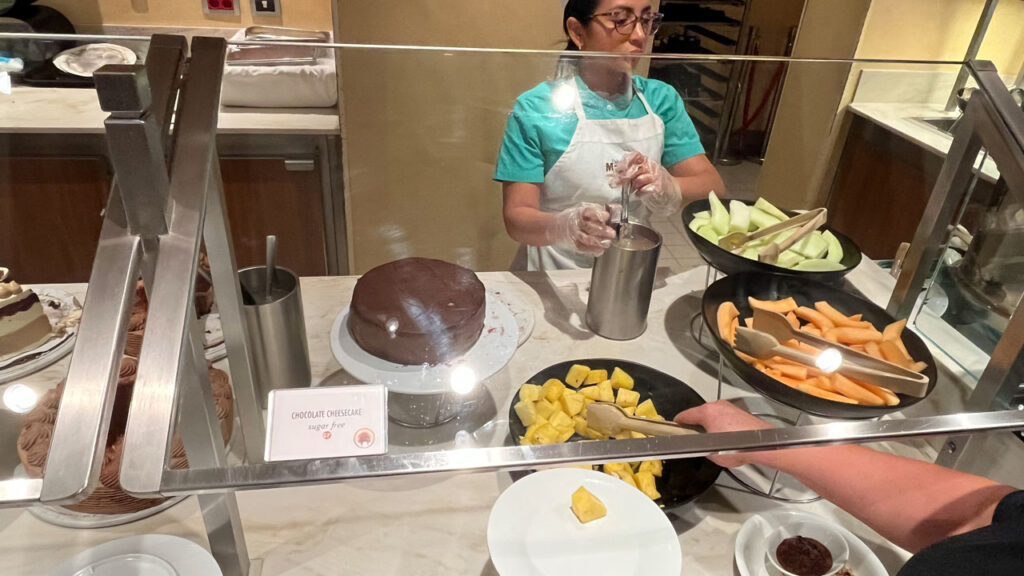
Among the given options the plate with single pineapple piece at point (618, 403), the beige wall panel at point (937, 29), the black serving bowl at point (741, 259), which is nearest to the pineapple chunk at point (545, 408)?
the plate with single pineapple piece at point (618, 403)

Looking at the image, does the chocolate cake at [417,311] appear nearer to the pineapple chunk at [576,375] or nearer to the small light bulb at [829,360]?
the pineapple chunk at [576,375]

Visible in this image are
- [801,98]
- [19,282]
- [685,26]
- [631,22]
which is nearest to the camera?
[19,282]

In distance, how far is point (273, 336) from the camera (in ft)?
2.67

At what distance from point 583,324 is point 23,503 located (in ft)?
2.25

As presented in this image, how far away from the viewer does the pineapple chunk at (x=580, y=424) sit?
74 cm

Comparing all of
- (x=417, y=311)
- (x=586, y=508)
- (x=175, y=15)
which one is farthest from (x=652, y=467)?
(x=175, y=15)

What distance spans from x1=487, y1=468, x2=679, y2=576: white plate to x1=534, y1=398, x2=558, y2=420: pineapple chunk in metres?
0.07

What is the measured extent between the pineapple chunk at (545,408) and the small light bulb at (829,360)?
0.98 feet

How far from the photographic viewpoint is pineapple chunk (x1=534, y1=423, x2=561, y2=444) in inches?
28.9

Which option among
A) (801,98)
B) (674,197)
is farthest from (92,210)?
(801,98)

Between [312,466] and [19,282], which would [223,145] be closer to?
[19,282]

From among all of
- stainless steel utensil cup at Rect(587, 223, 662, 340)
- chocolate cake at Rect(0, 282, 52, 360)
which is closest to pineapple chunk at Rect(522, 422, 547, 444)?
stainless steel utensil cup at Rect(587, 223, 662, 340)

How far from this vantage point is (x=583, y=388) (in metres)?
0.84

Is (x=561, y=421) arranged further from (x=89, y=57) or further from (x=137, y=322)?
(x=89, y=57)
